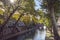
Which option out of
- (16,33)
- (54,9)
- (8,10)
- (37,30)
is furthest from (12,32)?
(54,9)

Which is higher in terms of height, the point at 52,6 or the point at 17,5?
the point at 17,5

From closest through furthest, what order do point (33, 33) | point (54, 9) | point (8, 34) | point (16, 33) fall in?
point (54, 9), point (8, 34), point (16, 33), point (33, 33)

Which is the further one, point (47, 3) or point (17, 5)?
point (17, 5)

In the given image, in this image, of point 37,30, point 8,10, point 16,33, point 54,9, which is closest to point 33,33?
point 37,30

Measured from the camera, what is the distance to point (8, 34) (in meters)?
5.75

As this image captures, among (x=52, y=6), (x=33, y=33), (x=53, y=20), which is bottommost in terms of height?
(x=53, y=20)

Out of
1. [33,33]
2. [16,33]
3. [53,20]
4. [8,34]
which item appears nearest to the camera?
[53,20]

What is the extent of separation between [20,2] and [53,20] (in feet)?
8.04

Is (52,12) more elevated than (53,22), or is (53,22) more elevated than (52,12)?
(52,12)

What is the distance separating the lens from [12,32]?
6.03 metres

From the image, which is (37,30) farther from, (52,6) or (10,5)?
(52,6)

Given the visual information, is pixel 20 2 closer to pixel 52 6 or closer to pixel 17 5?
pixel 17 5

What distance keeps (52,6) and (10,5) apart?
2.55 m

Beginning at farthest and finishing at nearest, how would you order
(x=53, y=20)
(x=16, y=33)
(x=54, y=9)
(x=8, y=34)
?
(x=16, y=33) < (x=8, y=34) < (x=54, y=9) < (x=53, y=20)
